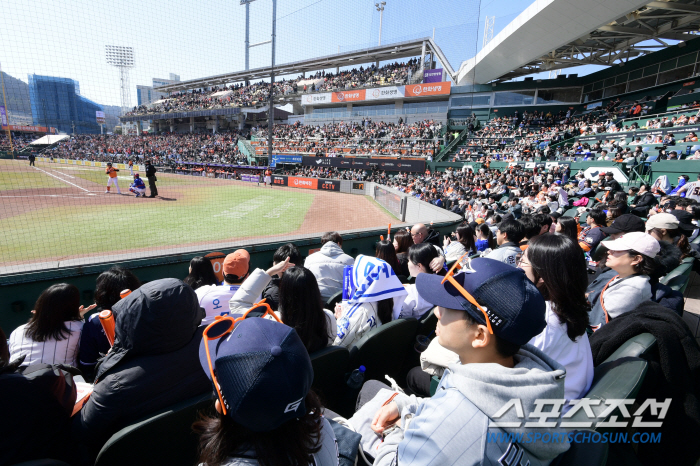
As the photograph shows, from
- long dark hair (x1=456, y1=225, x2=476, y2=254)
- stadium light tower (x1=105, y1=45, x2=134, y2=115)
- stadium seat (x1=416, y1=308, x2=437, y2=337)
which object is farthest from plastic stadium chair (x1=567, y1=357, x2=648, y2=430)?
stadium light tower (x1=105, y1=45, x2=134, y2=115)

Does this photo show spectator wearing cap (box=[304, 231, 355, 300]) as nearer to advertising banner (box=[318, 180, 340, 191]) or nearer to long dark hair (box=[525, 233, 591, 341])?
long dark hair (box=[525, 233, 591, 341])

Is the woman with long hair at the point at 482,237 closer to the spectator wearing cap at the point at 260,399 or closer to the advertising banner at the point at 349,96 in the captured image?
the spectator wearing cap at the point at 260,399

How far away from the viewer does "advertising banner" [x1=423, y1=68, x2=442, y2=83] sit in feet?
123

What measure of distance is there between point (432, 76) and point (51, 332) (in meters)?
42.2

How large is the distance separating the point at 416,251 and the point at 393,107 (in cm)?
4091

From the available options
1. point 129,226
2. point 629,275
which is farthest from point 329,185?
point 629,275

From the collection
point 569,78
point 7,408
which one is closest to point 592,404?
point 7,408

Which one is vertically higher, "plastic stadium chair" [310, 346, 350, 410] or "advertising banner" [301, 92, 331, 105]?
"advertising banner" [301, 92, 331, 105]

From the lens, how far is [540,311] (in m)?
1.26

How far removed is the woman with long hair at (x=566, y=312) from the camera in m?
1.81

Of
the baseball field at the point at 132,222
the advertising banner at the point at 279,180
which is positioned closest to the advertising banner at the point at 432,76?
the advertising banner at the point at 279,180

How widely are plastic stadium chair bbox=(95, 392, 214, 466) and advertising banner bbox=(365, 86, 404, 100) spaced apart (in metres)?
42.1

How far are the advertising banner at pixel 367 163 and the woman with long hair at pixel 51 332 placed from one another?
98.7 ft

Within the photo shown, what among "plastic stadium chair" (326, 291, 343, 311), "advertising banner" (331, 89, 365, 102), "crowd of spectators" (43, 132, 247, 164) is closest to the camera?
"plastic stadium chair" (326, 291, 343, 311)
